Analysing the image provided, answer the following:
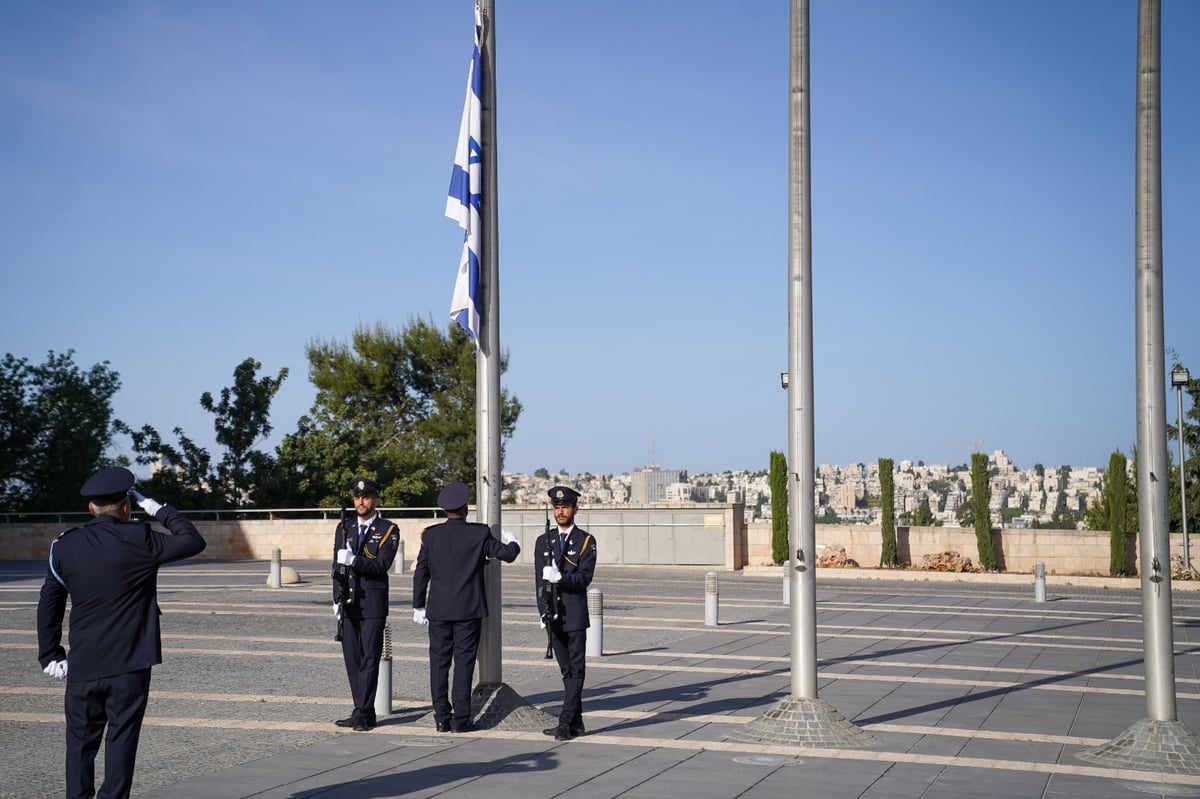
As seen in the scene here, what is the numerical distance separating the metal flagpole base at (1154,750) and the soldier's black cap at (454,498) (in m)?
5.28

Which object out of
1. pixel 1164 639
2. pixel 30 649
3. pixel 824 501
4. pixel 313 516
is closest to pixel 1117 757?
pixel 1164 639

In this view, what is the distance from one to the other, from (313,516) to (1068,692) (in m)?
38.0

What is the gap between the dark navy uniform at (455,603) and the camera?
10031 millimetres

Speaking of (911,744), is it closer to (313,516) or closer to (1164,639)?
(1164,639)

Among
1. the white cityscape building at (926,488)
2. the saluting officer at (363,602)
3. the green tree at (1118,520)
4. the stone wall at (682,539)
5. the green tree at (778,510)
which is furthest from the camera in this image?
the white cityscape building at (926,488)

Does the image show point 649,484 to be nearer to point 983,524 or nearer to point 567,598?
point 983,524

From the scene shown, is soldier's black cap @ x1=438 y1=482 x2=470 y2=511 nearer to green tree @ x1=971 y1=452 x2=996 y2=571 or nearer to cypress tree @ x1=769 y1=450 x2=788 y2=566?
cypress tree @ x1=769 y1=450 x2=788 y2=566

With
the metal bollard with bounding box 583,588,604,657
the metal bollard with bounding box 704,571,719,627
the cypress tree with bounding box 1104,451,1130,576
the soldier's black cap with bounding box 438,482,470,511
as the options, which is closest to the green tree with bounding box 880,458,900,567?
the cypress tree with bounding box 1104,451,1130,576

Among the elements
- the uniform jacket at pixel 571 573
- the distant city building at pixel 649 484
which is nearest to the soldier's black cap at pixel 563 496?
the uniform jacket at pixel 571 573

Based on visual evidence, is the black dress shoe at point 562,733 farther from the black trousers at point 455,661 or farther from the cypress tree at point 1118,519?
the cypress tree at point 1118,519

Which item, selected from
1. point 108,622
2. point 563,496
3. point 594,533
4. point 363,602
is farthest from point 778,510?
point 108,622

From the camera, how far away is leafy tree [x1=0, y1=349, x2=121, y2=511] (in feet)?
150

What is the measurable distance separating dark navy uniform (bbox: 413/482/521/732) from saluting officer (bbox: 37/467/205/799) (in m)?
3.26

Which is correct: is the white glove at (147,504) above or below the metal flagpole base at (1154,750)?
above
